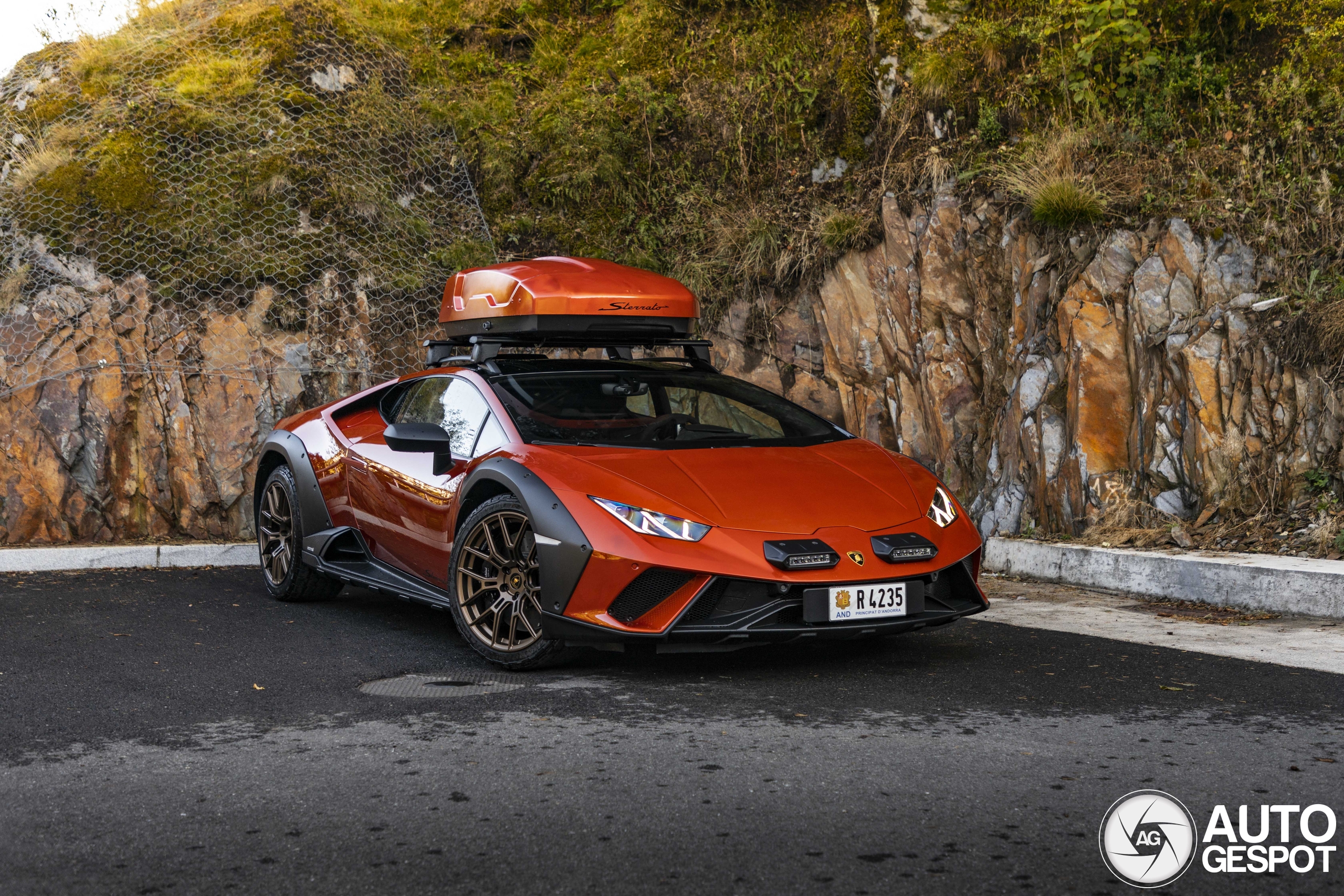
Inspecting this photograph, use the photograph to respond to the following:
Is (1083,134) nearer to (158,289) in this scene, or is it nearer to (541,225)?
(541,225)

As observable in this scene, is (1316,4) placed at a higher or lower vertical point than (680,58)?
Result: lower

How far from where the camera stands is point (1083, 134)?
9148 millimetres

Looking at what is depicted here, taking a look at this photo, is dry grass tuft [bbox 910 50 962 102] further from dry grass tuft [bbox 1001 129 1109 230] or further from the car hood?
the car hood

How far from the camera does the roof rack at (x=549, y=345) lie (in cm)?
646

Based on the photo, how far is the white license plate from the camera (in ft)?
15.5

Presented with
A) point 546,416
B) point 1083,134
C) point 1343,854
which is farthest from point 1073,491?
point 1343,854

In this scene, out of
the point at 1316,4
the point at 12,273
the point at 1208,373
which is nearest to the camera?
the point at 1208,373

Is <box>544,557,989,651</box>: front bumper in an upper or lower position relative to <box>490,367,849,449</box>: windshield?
lower

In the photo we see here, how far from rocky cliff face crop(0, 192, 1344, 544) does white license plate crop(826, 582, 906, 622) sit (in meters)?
3.45

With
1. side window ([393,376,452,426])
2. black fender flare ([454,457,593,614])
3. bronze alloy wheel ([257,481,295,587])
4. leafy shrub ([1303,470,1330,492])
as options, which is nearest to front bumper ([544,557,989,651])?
black fender flare ([454,457,593,614])

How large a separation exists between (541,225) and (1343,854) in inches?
401

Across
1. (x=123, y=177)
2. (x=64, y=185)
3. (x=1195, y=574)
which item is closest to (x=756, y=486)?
(x=1195, y=574)

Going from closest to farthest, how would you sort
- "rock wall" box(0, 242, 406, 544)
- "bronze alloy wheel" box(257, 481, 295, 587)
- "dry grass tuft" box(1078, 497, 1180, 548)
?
"bronze alloy wheel" box(257, 481, 295, 587) → "dry grass tuft" box(1078, 497, 1180, 548) → "rock wall" box(0, 242, 406, 544)

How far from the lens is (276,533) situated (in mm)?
7406
